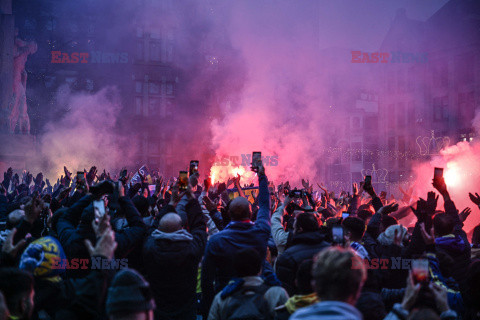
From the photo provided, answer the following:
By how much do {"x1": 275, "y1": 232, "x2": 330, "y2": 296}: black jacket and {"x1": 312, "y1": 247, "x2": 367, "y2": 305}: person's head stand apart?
1.60 m

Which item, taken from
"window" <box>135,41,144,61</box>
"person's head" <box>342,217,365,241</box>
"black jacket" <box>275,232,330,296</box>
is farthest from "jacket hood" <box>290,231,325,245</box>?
"window" <box>135,41,144,61</box>

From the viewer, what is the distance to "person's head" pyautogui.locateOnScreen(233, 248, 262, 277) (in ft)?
10.3

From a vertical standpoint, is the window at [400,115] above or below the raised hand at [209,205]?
above

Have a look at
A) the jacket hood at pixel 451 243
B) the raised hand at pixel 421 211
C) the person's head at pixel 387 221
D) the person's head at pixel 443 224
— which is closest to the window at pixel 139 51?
the person's head at pixel 387 221

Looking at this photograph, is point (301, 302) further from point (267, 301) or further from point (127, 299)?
point (127, 299)

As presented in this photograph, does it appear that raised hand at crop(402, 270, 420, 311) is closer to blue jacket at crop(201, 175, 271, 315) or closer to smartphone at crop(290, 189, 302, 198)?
blue jacket at crop(201, 175, 271, 315)

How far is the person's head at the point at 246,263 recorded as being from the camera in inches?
124

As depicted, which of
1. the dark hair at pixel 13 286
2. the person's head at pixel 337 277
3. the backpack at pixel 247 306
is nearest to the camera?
the person's head at pixel 337 277

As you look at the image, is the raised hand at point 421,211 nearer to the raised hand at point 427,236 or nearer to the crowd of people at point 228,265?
the crowd of people at point 228,265

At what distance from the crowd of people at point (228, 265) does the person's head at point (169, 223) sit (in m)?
0.01

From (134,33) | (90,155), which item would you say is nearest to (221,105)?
(134,33)

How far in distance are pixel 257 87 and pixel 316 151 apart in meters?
6.57

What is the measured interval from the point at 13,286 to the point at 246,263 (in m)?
1.56

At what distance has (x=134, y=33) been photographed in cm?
2811
